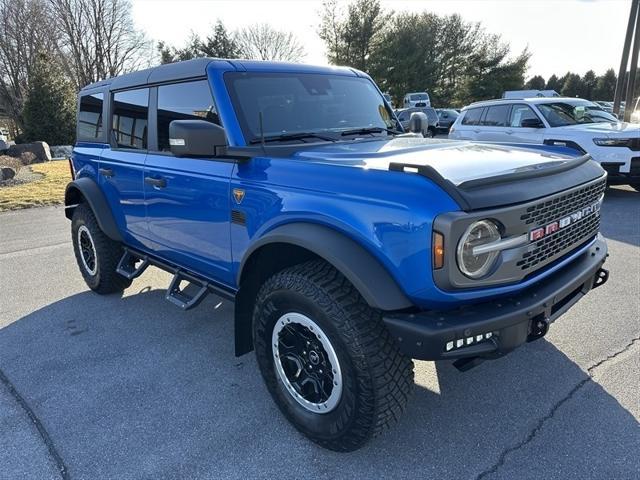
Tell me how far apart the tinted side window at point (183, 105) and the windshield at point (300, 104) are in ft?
0.60

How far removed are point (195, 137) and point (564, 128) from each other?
8.24 meters

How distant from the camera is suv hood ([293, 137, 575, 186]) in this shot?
2.23 m

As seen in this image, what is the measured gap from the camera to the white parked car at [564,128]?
819 centimetres

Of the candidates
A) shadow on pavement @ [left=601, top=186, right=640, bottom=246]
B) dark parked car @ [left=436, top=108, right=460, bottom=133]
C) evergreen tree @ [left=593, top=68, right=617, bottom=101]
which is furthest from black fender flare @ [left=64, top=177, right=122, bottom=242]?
evergreen tree @ [left=593, top=68, right=617, bottom=101]

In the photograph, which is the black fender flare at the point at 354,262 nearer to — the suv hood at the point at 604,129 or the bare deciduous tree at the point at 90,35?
the suv hood at the point at 604,129

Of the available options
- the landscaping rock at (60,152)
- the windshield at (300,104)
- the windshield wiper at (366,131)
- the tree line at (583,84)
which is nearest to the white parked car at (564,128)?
the windshield wiper at (366,131)

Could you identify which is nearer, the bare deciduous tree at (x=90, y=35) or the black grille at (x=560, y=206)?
the black grille at (x=560, y=206)

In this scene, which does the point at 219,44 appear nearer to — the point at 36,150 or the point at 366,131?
the point at 36,150

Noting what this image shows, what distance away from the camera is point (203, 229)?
307 cm

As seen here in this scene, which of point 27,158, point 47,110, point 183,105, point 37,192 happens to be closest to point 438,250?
point 183,105

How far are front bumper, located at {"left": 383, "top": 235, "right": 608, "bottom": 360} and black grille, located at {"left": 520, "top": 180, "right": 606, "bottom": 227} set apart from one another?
341 mm

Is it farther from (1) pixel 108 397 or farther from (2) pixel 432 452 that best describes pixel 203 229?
(2) pixel 432 452

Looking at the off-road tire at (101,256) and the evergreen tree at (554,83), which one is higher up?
the evergreen tree at (554,83)

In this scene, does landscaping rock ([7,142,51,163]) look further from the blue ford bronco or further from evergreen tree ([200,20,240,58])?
evergreen tree ([200,20,240,58])
